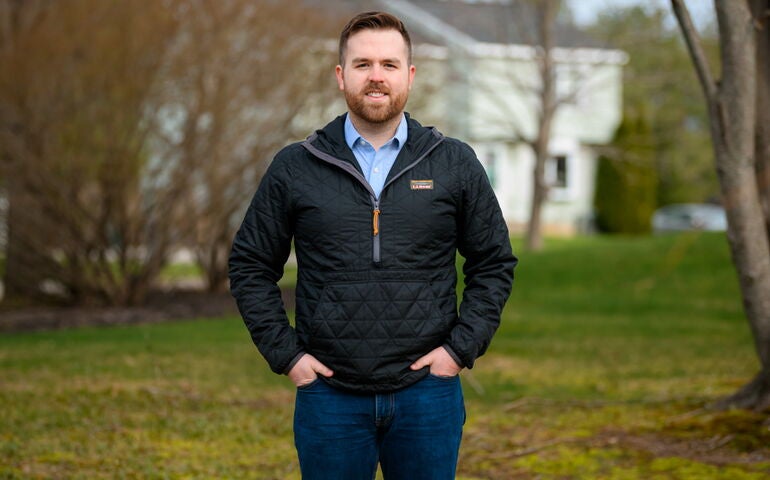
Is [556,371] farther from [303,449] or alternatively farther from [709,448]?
[303,449]

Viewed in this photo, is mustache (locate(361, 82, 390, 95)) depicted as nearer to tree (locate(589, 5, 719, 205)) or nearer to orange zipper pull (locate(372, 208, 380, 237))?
orange zipper pull (locate(372, 208, 380, 237))

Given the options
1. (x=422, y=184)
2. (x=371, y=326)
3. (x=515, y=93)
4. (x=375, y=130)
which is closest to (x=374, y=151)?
(x=375, y=130)

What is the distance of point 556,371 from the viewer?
925cm

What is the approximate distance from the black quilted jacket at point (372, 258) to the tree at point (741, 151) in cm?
314

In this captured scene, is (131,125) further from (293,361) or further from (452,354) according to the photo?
(452,354)

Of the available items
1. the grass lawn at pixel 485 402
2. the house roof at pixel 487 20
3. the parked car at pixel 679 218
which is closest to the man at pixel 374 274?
the grass lawn at pixel 485 402

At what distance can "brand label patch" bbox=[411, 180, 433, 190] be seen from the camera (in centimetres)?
325

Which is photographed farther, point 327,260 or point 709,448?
point 709,448

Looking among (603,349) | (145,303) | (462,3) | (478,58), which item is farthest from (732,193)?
(462,3)

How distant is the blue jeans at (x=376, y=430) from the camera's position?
322 cm

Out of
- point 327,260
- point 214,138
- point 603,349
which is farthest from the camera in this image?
point 214,138

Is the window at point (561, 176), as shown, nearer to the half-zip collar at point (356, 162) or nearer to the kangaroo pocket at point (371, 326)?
the half-zip collar at point (356, 162)

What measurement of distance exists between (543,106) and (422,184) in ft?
78.0

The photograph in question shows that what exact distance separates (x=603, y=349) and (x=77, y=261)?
688 centimetres
